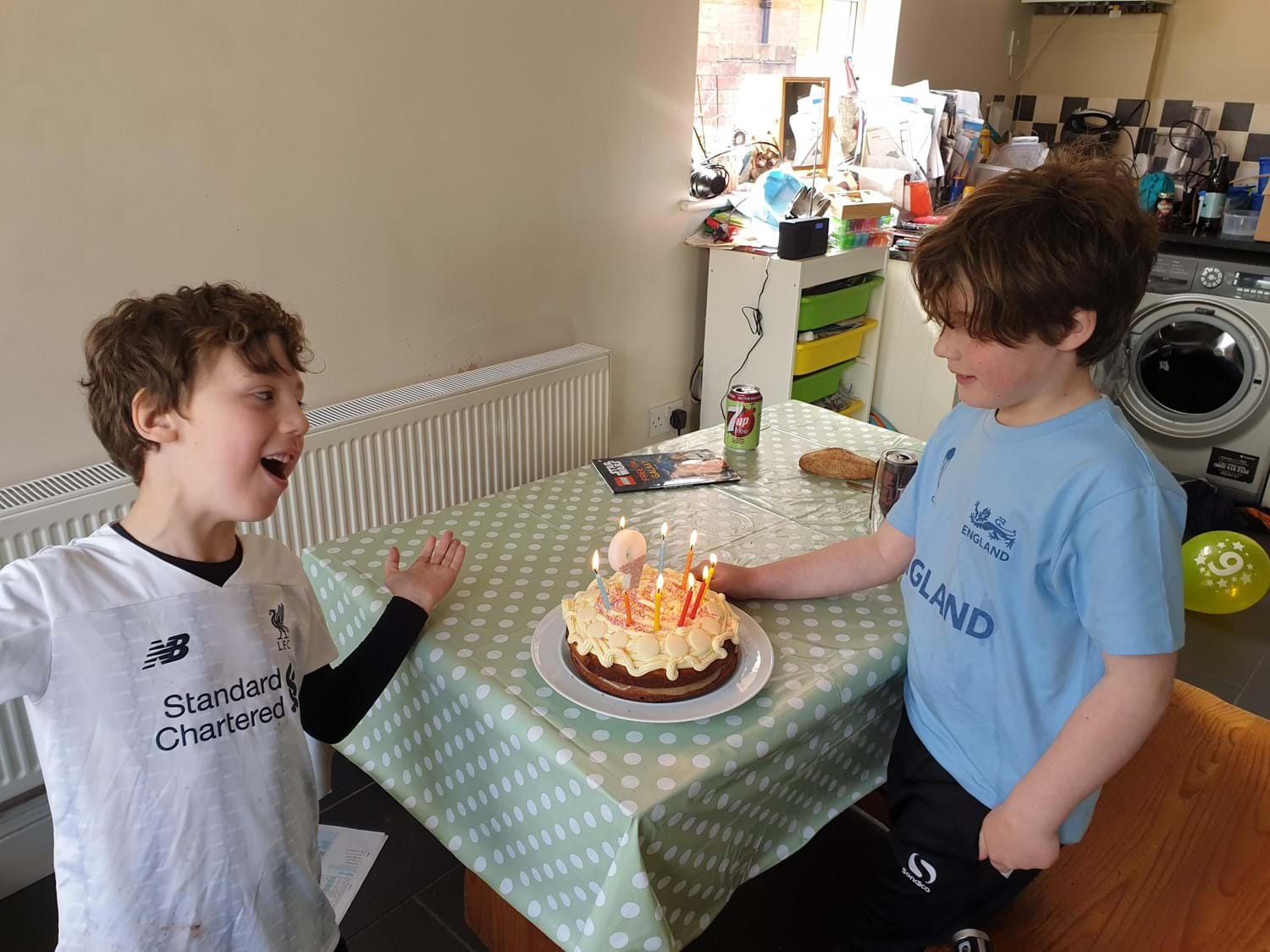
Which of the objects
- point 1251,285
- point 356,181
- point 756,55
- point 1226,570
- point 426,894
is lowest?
point 426,894

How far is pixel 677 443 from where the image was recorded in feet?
6.14

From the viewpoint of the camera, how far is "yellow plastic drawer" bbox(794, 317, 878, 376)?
116 inches

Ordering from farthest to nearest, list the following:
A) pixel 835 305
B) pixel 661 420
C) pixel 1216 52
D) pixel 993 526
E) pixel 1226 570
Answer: pixel 1216 52, pixel 661 420, pixel 835 305, pixel 1226 570, pixel 993 526

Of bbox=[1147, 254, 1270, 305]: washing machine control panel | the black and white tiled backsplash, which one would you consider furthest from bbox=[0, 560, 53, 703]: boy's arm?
the black and white tiled backsplash

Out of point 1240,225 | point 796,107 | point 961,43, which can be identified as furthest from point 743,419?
point 961,43

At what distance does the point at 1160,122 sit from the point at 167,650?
4.42 m

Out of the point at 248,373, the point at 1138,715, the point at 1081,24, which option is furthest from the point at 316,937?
the point at 1081,24

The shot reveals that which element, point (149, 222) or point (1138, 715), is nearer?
point (1138, 715)

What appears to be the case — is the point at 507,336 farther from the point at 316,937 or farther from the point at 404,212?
the point at 316,937

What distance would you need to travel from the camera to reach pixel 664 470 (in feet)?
5.64

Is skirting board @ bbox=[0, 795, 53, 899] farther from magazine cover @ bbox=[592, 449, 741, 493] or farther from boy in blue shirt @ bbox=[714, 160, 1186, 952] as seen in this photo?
boy in blue shirt @ bbox=[714, 160, 1186, 952]

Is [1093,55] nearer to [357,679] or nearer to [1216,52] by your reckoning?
[1216,52]

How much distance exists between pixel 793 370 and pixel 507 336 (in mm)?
929

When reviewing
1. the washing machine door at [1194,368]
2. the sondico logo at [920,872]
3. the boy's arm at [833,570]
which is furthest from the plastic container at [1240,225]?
the sondico logo at [920,872]
